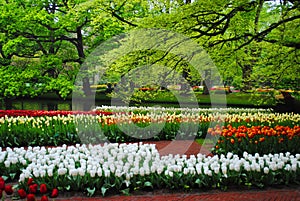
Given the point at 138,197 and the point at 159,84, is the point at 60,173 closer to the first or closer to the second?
the point at 138,197

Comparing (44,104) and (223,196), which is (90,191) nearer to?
(223,196)

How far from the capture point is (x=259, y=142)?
7895 millimetres

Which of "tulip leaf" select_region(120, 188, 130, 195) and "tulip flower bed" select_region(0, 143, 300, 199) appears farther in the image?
"tulip flower bed" select_region(0, 143, 300, 199)

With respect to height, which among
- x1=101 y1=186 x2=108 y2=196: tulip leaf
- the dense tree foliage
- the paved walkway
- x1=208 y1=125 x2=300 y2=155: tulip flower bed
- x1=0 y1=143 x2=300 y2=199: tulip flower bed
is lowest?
the paved walkway

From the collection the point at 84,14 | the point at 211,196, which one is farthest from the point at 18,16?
the point at 211,196

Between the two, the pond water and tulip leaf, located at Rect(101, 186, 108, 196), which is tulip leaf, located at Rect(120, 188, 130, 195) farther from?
the pond water

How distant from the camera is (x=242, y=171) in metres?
6.13

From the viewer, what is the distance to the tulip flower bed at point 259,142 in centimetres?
782

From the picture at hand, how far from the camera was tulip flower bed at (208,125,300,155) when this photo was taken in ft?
25.6

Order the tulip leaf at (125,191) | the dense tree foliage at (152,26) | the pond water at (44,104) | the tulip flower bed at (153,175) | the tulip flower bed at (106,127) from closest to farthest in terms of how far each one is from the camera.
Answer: the tulip leaf at (125,191)
the tulip flower bed at (153,175)
the dense tree foliage at (152,26)
the tulip flower bed at (106,127)
the pond water at (44,104)

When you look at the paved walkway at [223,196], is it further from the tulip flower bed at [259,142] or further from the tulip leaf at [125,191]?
the tulip flower bed at [259,142]

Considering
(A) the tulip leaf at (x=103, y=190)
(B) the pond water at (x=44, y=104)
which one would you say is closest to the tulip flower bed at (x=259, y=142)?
(A) the tulip leaf at (x=103, y=190)

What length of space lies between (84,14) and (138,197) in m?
15.6

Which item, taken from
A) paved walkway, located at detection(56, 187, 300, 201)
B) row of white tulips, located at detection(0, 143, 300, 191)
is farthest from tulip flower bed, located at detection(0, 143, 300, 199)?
paved walkway, located at detection(56, 187, 300, 201)
